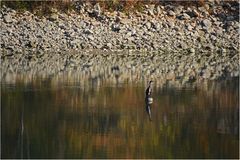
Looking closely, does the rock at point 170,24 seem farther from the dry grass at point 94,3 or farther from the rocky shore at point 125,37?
the dry grass at point 94,3

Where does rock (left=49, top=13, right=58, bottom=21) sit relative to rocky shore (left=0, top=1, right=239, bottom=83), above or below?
A: above

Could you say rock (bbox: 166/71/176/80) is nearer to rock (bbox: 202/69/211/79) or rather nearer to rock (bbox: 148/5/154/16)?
rock (bbox: 202/69/211/79)

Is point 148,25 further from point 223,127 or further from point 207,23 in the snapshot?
point 223,127

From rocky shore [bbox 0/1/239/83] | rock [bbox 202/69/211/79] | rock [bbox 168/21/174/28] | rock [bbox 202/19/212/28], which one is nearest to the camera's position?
rock [bbox 202/69/211/79]

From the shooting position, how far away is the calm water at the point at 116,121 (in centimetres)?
1825

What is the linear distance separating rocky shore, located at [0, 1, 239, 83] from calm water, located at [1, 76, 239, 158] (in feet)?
25.2

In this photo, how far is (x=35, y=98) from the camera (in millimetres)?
24719

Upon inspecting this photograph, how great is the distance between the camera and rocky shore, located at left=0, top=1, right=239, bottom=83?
35.7m

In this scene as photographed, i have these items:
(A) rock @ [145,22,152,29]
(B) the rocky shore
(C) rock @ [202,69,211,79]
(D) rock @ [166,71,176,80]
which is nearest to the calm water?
(D) rock @ [166,71,176,80]

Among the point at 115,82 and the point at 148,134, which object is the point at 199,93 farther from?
the point at 148,134

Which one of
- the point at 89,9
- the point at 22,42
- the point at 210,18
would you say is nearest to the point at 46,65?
the point at 22,42

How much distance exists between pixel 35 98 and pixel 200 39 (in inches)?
616

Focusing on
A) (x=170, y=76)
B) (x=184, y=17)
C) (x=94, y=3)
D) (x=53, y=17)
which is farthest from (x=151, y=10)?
(x=170, y=76)

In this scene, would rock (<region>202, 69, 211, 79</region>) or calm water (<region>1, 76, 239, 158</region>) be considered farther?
rock (<region>202, 69, 211, 79</region>)
